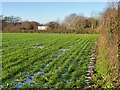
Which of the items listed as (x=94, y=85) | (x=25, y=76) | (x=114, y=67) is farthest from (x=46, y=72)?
(x=114, y=67)

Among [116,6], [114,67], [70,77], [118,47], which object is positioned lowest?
[70,77]

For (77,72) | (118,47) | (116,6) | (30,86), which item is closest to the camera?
(118,47)

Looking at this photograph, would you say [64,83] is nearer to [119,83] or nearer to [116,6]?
[119,83]

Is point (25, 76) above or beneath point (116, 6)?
beneath

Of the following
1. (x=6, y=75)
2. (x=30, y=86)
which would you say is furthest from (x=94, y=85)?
(x=6, y=75)

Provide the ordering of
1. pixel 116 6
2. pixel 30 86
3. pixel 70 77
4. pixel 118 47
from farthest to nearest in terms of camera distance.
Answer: pixel 70 77
pixel 116 6
pixel 30 86
pixel 118 47

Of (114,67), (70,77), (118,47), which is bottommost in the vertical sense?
(70,77)

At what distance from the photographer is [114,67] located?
307 inches

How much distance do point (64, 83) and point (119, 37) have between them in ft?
7.84

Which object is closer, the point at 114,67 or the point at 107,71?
the point at 114,67

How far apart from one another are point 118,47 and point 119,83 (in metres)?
1.11

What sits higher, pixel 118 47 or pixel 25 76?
pixel 118 47

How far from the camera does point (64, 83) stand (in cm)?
861

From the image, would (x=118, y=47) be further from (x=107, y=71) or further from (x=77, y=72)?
(x=77, y=72)
